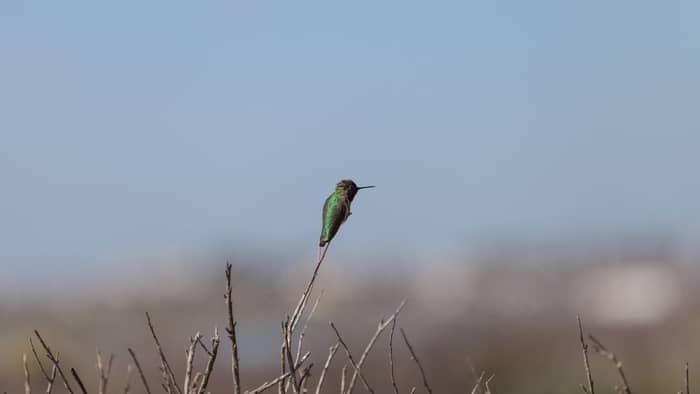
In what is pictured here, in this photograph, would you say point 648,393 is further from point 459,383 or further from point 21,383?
point 21,383

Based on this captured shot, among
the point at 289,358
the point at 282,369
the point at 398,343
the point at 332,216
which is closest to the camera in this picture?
the point at 289,358

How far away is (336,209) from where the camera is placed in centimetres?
294

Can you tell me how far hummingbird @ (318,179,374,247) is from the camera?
292cm

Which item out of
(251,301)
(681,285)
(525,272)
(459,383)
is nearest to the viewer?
(459,383)

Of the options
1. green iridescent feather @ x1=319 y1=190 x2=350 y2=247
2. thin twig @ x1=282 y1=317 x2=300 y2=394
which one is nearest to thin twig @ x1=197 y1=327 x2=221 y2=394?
thin twig @ x1=282 y1=317 x2=300 y2=394

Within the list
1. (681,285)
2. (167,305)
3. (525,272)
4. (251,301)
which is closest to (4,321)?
(167,305)

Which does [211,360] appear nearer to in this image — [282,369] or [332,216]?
[282,369]

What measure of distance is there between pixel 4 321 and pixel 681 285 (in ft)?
102

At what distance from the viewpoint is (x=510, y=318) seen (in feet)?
106

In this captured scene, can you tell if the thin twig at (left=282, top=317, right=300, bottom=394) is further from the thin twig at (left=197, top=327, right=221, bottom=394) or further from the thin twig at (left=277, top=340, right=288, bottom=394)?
the thin twig at (left=197, top=327, right=221, bottom=394)

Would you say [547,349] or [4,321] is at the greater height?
[4,321]

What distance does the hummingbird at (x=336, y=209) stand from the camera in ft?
9.58

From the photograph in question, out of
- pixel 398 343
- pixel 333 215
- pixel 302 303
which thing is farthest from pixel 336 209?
pixel 398 343

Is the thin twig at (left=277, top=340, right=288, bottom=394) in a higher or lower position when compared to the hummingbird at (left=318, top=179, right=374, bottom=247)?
lower
